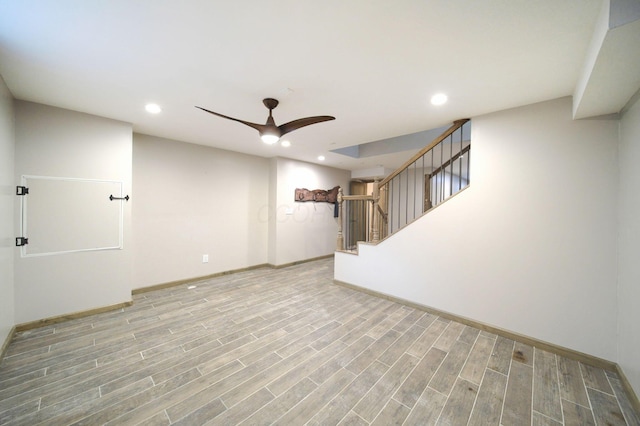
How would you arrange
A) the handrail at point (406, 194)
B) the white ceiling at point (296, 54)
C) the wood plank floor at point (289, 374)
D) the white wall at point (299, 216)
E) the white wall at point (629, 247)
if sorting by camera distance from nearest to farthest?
the white ceiling at point (296, 54) → the wood plank floor at point (289, 374) → the white wall at point (629, 247) → the handrail at point (406, 194) → the white wall at point (299, 216)

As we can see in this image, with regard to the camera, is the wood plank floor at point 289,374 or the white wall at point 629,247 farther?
the white wall at point 629,247

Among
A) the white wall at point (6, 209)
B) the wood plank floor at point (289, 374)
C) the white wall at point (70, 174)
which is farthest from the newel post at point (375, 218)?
the white wall at point (6, 209)

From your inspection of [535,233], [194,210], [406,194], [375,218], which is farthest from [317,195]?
[535,233]

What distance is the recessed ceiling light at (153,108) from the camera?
2.57m

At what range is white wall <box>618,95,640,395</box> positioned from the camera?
169cm

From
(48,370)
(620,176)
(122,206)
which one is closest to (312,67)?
(620,176)

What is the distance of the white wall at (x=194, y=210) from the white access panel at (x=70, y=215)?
0.55 meters

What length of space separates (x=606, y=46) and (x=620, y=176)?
4.46 ft

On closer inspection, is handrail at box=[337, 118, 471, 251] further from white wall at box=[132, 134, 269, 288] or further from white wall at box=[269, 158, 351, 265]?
white wall at box=[132, 134, 269, 288]

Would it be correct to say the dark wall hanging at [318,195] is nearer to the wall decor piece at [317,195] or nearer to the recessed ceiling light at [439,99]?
the wall decor piece at [317,195]

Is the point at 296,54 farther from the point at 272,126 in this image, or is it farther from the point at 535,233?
the point at 535,233

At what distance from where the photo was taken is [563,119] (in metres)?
2.21

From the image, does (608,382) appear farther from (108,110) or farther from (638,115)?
(108,110)

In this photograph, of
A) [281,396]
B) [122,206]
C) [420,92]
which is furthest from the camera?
[122,206]
